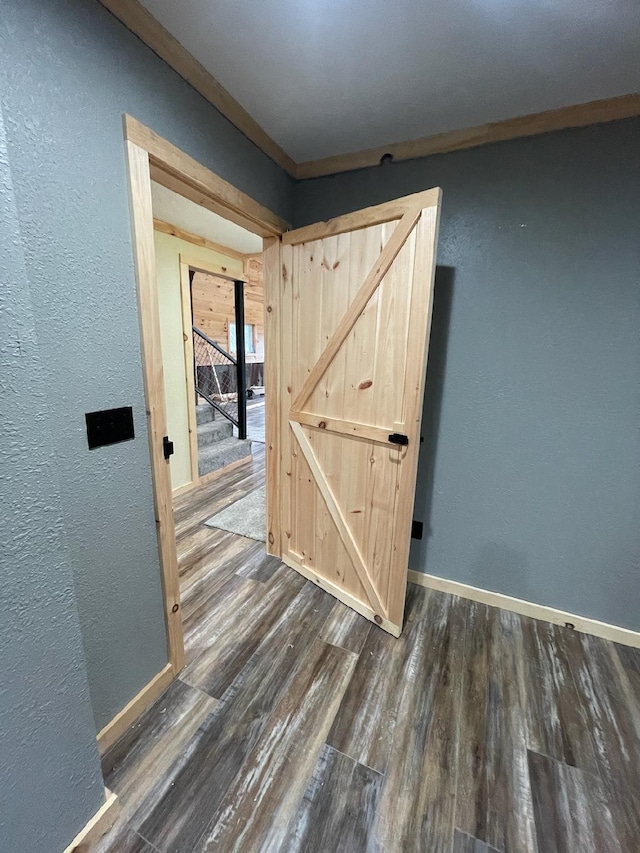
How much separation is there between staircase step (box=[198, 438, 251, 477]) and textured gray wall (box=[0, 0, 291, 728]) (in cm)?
241

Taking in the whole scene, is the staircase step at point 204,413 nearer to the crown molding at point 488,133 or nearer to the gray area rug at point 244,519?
the gray area rug at point 244,519

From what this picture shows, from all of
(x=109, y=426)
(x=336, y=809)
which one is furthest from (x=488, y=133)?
(x=336, y=809)

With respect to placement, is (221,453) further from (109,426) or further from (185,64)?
(185,64)

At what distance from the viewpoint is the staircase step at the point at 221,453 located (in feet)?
11.9

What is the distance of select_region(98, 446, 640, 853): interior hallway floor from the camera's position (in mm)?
971

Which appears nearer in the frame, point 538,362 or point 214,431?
point 538,362

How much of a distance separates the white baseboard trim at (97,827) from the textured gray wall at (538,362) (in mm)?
1744

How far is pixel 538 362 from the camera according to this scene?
5.30 ft

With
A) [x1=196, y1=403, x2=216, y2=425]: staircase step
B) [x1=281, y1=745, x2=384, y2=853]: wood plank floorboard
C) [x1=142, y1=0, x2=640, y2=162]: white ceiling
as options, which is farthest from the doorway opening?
[x1=196, y1=403, x2=216, y2=425]: staircase step

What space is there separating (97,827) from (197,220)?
11.3 ft

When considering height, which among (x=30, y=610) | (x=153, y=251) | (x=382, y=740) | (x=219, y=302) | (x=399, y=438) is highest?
(x=219, y=302)

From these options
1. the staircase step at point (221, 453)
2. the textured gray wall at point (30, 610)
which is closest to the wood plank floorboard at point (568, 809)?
the textured gray wall at point (30, 610)

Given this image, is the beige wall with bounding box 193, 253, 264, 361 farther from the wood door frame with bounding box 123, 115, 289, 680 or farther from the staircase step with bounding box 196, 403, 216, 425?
the wood door frame with bounding box 123, 115, 289, 680

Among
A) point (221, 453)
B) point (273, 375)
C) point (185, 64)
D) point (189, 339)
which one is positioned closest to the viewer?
point (185, 64)
